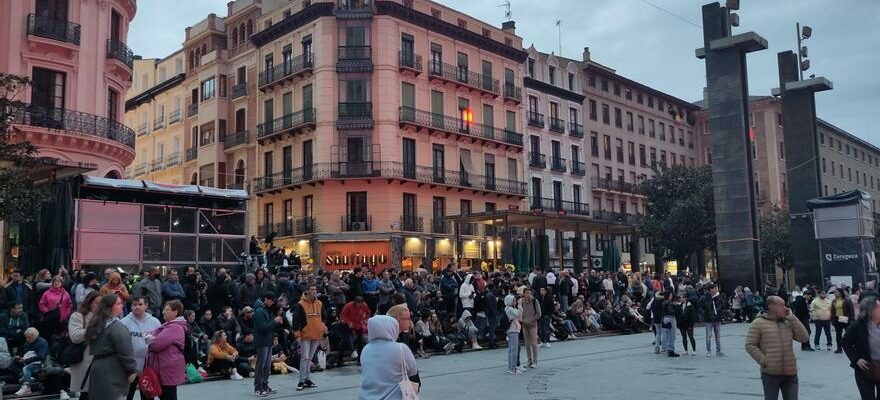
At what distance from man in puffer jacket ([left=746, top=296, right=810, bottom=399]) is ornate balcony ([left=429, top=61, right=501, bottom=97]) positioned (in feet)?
125

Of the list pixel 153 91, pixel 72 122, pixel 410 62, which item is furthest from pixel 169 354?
pixel 153 91

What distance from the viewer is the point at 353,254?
42312mm

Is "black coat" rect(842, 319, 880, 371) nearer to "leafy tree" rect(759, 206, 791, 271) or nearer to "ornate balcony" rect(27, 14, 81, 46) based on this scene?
"ornate balcony" rect(27, 14, 81, 46)

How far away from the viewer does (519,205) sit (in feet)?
169

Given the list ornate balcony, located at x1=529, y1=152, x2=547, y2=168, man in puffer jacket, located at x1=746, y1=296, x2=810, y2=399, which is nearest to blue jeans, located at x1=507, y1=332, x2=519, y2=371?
man in puffer jacket, located at x1=746, y1=296, x2=810, y2=399

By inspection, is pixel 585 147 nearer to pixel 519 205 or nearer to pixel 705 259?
pixel 519 205

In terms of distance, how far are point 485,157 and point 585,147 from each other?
42.2ft

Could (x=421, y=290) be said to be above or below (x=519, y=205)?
below

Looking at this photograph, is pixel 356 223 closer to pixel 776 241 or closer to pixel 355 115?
pixel 355 115

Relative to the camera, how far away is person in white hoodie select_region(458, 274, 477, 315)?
2158 centimetres

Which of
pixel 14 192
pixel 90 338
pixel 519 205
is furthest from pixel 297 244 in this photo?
pixel 90 338

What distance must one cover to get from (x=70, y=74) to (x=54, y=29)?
65.3 inches

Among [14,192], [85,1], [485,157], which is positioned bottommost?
[14,192]

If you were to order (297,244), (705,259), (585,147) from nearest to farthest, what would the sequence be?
1. (297,244)
2. (585,147)
3. (705,259)
